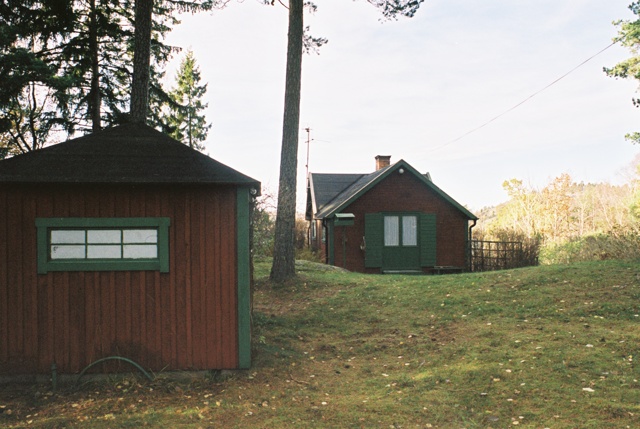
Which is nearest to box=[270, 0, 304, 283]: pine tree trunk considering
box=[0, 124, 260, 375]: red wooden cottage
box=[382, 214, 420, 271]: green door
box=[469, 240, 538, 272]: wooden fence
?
box=[0, 124, 260, 375]: red wooden cottage

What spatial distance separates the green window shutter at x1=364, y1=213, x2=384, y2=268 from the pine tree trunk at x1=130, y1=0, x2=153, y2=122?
11.5 m

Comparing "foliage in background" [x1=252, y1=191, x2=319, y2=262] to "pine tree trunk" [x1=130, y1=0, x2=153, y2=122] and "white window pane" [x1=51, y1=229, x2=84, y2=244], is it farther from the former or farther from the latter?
"white window pane" [x1=51, y1=229, x2=84, y2=244]

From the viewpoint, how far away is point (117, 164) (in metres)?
6.71

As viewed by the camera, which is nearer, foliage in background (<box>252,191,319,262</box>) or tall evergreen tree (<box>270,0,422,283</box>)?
tall evergreen tree (<box>270,0,422,283</box>)

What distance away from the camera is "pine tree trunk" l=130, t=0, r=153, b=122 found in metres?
12.1

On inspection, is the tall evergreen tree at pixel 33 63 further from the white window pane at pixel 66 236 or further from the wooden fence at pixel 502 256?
the wooden fence at pixel 502 256

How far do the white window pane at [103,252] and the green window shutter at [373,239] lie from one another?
15.4m

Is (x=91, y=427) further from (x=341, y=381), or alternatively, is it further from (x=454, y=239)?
(x=454, y=239)

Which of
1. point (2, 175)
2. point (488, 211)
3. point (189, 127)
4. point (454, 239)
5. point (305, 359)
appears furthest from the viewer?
point (488, 211)

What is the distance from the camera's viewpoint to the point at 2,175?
6246mm

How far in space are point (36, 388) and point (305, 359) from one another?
378cm

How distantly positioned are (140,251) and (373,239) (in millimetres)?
15443

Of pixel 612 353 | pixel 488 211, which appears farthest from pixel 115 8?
pixel 488 211

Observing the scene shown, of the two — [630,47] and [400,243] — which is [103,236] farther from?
[630,47]
